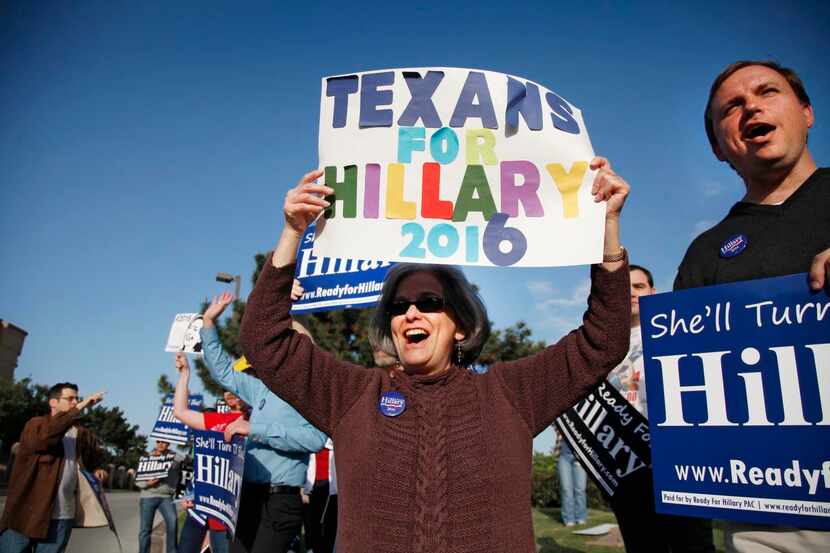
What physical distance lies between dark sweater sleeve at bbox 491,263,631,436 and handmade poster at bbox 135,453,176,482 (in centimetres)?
730

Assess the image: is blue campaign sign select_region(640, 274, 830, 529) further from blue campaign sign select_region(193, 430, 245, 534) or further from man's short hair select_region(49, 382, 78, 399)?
man's short hair select_region(49, 382, 78, 399)

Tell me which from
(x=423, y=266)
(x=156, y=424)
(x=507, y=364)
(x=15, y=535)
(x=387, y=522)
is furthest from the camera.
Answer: (x=156, y=424)

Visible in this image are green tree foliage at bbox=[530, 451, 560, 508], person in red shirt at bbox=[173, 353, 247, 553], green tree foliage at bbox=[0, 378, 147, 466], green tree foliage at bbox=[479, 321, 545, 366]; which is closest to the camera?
person in red shirt at bbox=[173, 353, 247, 553]

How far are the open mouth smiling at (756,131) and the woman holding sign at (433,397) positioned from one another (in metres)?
0.49

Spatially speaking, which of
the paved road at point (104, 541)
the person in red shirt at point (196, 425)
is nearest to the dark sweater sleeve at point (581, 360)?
the person in red shirt at point (196, 425)

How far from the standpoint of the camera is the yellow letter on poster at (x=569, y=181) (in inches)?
90.4

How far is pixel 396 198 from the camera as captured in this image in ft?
7.92

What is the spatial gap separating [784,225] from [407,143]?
1494 millimetres

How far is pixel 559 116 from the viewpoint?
2467mm

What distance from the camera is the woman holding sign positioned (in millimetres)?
1814

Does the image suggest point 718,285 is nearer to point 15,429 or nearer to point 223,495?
point 223,495

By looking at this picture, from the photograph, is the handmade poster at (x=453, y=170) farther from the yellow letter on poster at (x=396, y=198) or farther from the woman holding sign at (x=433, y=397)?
the woman holding sign at (x=433, y=397)

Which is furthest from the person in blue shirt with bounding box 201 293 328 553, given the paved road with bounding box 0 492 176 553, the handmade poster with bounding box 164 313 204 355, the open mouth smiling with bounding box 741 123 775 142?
the paved road with bounding box 0 492 176 553

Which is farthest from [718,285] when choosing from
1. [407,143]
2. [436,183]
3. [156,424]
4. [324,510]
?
[156,424]
